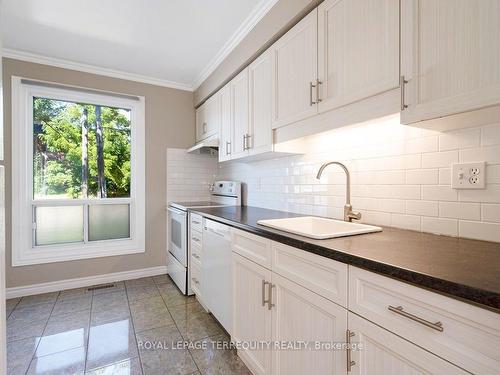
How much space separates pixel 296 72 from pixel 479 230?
48.8 inches

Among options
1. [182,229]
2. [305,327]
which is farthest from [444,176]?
[182,229]

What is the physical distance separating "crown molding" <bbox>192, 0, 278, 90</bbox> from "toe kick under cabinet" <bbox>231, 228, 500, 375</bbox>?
159 centimetres

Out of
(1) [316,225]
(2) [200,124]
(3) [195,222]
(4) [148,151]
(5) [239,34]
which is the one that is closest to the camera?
(1) [316,225]

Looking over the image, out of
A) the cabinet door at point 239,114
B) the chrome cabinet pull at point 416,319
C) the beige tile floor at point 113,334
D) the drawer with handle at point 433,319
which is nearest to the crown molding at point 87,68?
the cabinet door at point 239,114

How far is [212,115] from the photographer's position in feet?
9.59

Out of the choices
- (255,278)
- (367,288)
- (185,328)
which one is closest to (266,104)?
(255,278)

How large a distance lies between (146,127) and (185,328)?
233 cm

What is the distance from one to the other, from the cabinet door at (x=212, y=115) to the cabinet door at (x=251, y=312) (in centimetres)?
163

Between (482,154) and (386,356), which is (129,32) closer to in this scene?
(482,154)

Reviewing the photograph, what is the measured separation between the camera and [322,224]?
170cm

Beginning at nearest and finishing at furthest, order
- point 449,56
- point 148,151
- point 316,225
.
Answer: point 449,56 < point 316,225 < point 148,151

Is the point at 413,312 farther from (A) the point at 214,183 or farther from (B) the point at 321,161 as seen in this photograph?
(A) the point at 214,183

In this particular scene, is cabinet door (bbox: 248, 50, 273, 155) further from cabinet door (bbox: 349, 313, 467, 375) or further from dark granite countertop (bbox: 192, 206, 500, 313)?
cabinet door (bbox: 349, 313, 467, 375)

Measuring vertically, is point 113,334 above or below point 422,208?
below
